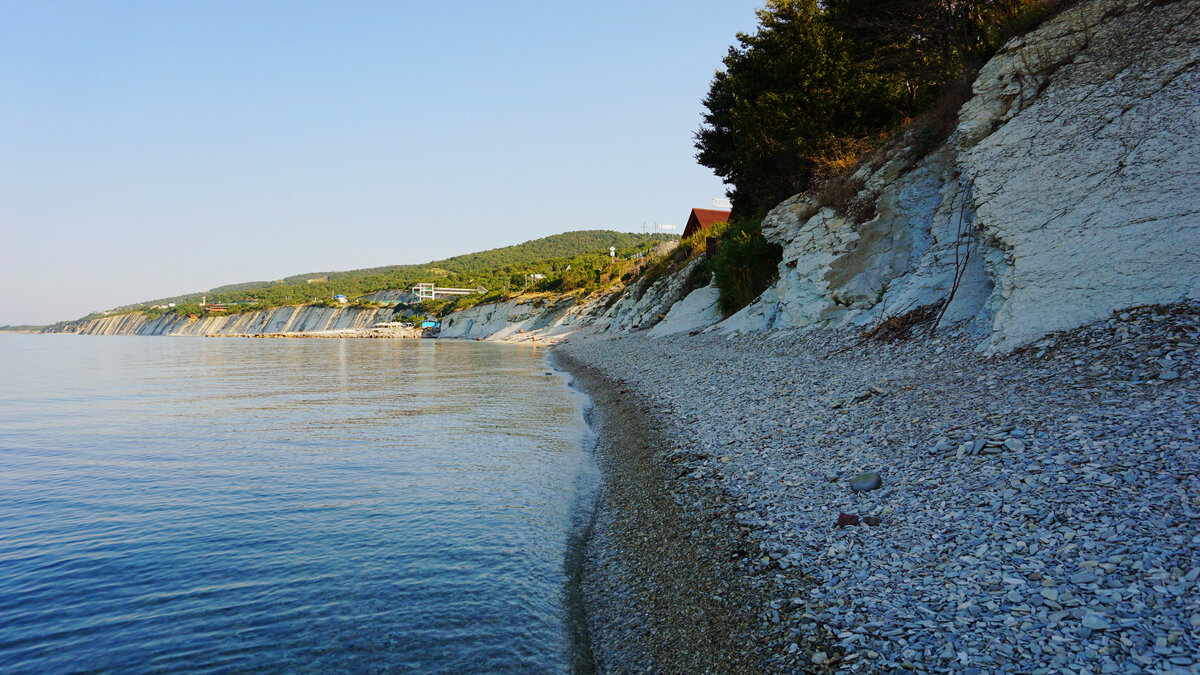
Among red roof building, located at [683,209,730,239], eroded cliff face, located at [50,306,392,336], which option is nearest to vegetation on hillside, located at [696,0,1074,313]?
red roof building, located at [683,209,730,239]

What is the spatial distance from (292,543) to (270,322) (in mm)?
167647

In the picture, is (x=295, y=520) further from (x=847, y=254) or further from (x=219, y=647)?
(x=847, y=254)

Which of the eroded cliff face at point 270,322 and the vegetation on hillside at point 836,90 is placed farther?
the eroded cliff face at point 270,322

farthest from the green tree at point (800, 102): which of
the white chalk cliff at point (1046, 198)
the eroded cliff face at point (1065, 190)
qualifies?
the eroded cliff face at point (1065, 190)

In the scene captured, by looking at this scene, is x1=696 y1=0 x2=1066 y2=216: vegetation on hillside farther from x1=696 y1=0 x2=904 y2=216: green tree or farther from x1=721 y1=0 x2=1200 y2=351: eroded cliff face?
x1=721 y1=0 x2=1200 y2=351: eroded cliff face

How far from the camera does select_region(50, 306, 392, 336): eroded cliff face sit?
131m

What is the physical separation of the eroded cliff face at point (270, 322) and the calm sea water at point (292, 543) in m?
122

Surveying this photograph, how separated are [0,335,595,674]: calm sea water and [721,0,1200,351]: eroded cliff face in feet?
24.7

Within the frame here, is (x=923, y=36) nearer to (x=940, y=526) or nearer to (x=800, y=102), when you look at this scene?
(x=800, y=102)

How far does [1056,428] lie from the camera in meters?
5.54

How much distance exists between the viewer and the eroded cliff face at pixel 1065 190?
7.82 m

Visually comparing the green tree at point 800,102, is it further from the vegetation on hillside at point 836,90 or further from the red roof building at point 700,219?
the red roof building at point 700,219

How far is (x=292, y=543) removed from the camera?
6.95 meters

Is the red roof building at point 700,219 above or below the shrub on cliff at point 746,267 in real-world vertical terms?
above
